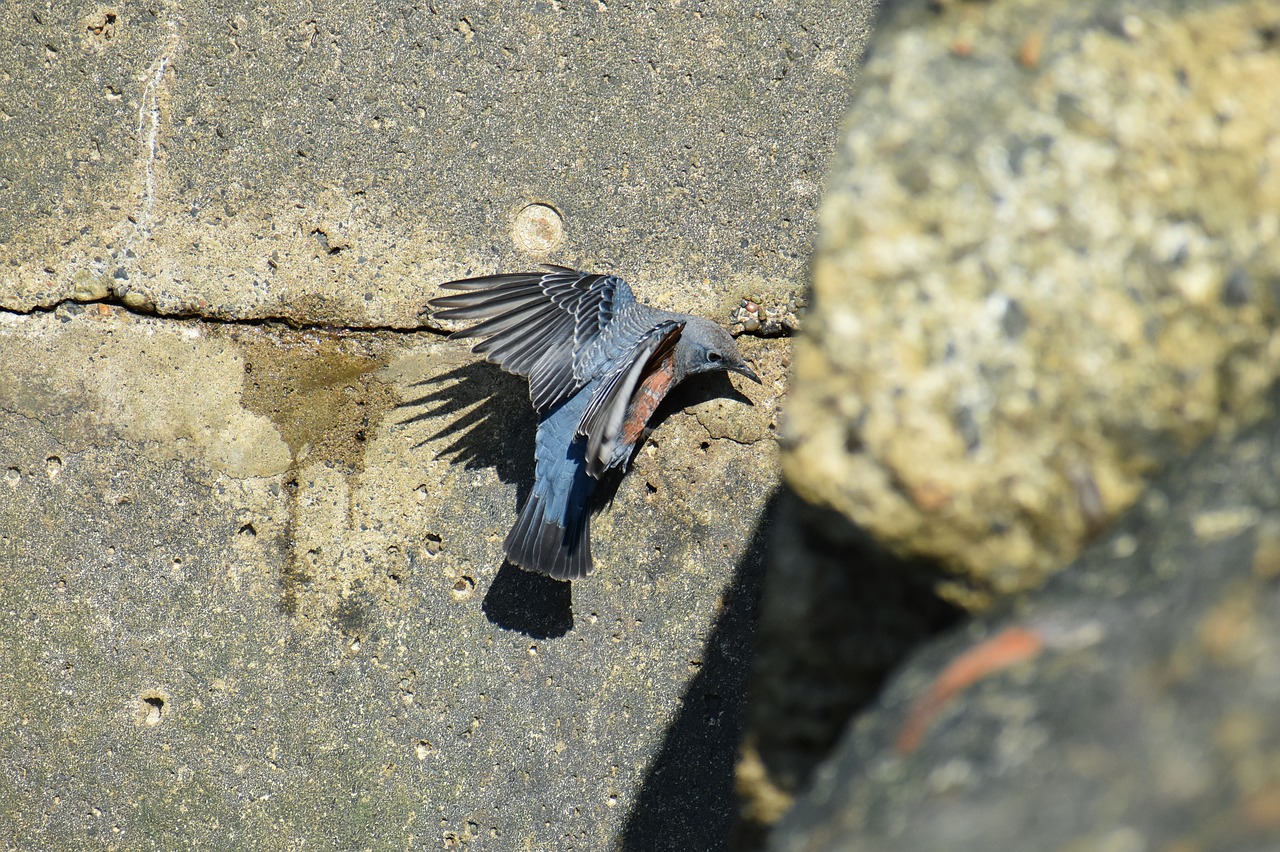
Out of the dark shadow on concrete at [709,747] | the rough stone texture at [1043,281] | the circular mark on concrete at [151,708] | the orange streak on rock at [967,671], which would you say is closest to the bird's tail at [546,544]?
the dark shadow on concrete at [709,747]

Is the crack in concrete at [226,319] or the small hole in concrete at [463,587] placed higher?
the crack in concrete at [226,319]

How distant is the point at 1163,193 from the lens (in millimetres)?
1168

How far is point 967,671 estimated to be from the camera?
1072 millimetres

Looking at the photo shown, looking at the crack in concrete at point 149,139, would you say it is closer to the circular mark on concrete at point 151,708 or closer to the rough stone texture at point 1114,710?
the circular mark on concrete at point 151,708

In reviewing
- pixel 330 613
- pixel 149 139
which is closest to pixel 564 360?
pixel 330 613

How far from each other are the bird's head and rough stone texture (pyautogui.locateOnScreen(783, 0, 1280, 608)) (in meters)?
1.85

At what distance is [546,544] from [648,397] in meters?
0.52

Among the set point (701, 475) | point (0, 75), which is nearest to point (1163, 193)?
point (701, 475)

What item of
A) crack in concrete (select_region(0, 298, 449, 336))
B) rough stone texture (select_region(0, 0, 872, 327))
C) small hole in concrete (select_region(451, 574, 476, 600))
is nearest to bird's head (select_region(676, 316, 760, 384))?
rough stone texture (select_region(0, 0, 872, 327))

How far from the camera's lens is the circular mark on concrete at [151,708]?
3.10m

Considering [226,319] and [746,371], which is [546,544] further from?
[226,319]

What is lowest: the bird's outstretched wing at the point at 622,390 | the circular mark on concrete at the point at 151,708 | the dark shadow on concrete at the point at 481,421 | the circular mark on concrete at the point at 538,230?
the circular mark on concrete at the point at 151,708

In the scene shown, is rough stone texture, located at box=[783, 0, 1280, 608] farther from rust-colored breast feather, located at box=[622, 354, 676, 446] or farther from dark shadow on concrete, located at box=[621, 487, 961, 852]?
rust-colored breast feather, located at box=[622, 354, 676, 446]

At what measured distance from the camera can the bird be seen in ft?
9.96
